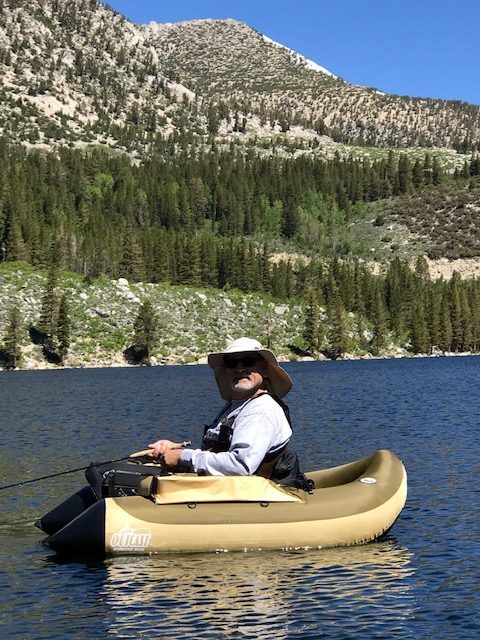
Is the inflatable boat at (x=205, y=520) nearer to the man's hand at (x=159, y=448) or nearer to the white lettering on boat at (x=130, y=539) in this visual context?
the white lettering on boat at (x=130, y=539)

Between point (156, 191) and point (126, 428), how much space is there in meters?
163

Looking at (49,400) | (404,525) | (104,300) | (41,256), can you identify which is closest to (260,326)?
(104,300)

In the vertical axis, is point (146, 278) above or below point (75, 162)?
below

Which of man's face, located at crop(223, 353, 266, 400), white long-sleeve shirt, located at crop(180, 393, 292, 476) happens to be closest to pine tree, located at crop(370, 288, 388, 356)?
man's face, located at crop(223, 353, 266, 400)

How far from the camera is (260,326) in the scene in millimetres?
126188

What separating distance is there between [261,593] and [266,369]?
3.79 meters

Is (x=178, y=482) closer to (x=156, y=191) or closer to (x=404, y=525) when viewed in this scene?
(x=404, y=525)

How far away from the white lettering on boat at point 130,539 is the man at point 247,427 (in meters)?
1.33

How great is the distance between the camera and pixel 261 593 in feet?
41.3

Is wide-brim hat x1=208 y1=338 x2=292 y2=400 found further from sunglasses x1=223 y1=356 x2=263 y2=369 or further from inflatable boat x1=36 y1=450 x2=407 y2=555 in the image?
inflatable boat x1=36 y1=450 x2=407 y2=555

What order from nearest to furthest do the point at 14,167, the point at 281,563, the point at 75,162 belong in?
the point at 281,563 → the point at 14,167 → the point at 75,162

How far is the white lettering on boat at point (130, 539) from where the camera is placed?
1410 cm

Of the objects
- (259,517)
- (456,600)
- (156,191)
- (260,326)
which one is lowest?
(456,600)

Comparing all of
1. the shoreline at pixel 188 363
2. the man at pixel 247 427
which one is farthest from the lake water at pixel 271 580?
the shoreline at pixel 188 363
